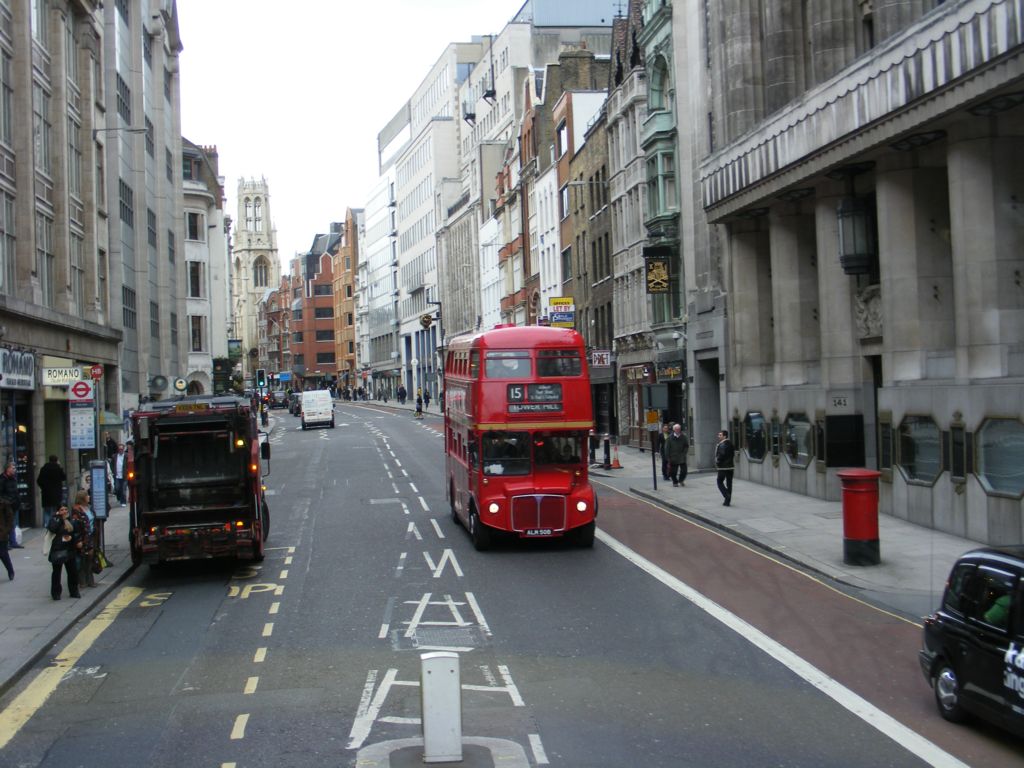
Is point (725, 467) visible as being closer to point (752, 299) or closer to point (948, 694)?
point (752, 299)

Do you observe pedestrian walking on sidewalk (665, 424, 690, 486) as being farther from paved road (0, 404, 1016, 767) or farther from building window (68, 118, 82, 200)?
building window (68, 118, 82, 200)

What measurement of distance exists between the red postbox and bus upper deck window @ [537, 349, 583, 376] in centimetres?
552

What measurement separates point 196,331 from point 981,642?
67.0 m

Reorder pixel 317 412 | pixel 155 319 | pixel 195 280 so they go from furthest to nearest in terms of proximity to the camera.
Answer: pixel 317 412 → pixel 195 280 → pixel 155 319

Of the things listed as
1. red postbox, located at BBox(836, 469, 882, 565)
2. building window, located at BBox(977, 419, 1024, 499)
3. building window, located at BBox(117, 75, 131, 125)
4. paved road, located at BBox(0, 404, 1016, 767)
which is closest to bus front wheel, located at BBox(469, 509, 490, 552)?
paved road, located at BBox(0, 404, 1016, 767)

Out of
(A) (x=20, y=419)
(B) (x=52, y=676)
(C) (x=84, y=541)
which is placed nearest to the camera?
(B) (x=52, y=676)

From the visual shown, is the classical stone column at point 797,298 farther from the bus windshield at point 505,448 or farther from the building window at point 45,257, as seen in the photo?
the building window at point 45,257

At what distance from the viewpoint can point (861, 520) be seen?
1964cm

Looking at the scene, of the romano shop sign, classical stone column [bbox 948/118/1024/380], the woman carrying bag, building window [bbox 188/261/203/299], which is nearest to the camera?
the woman carrying bag

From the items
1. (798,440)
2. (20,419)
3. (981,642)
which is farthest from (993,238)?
(20,419)

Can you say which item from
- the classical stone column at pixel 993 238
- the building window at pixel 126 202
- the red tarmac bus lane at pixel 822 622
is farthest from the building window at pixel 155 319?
the classical stone column at pixel 993 238

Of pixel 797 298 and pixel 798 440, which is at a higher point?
pixel 797 298

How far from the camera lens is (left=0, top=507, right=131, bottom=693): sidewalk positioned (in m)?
14.8

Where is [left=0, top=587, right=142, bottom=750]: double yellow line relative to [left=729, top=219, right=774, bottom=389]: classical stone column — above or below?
below
